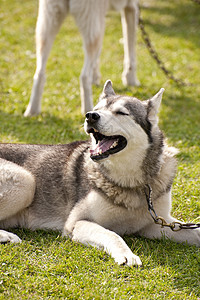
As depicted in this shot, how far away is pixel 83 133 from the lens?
6559mm

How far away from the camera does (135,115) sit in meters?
3.82

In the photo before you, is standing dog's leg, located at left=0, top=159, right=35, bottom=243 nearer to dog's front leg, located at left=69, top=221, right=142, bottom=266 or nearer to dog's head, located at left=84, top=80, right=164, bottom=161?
dog's front leg, located at left=69, top=221, right=142, bottom=266

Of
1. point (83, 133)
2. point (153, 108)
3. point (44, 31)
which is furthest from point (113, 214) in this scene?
point (44, 31)

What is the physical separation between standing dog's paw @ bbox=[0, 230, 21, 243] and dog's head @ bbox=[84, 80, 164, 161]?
102cm

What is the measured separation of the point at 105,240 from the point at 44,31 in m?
4.29

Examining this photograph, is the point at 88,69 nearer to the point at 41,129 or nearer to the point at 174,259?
the point at 41,129

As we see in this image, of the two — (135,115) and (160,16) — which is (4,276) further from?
(160,16)

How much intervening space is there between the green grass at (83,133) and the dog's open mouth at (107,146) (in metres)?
0.84

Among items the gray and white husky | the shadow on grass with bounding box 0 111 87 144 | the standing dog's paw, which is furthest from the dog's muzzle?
the shadow on grass with bounding box 0 111 87 144

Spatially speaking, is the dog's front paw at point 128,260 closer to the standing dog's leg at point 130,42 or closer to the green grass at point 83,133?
the green grass at point 83,133

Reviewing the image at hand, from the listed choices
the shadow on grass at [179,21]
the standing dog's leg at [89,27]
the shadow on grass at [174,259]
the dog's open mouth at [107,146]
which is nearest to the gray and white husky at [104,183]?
the dog's open mouth at [107,146]

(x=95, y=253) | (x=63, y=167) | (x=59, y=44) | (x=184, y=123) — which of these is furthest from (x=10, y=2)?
(x=95, y=253)

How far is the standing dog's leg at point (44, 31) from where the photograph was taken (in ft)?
22.2

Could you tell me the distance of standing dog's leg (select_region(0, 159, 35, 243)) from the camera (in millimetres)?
3992
